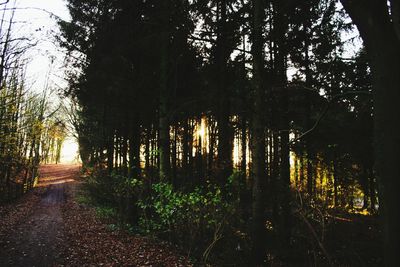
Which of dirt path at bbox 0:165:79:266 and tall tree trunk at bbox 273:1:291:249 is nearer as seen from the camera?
dirt path at bbox 0:165:79:266

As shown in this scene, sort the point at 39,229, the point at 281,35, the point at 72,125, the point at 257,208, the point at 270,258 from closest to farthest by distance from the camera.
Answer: the point at 257,208 < the point at 270,258 < the point at 281,35 < the point at 39,229 < the point at 72,125

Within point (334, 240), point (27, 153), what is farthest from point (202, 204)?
point (27, 153)

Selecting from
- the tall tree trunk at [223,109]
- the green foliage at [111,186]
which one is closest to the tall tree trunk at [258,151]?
the tall tree trunk at [223,109]

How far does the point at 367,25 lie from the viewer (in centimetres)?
317

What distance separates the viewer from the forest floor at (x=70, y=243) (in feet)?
27.7

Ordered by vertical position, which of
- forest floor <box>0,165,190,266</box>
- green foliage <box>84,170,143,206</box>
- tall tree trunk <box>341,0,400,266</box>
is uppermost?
tall tree trunk <box>341,0,400,266</box>

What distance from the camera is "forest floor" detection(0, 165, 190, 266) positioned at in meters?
8.43

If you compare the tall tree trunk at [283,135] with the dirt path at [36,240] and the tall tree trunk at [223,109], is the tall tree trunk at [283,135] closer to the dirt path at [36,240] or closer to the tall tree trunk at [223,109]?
the tall tree trunk at [223,109]

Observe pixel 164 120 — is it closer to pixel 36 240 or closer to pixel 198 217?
pixel 198 217

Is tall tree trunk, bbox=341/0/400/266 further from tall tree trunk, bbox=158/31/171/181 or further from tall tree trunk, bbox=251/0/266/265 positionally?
tall tree trunk, bbox=158/31/171/181

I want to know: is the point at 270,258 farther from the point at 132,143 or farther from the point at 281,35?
the point at 132,143

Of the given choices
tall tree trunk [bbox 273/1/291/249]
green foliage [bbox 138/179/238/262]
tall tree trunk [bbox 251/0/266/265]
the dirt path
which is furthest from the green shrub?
the dirt path

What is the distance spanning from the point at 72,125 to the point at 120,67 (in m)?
20.9

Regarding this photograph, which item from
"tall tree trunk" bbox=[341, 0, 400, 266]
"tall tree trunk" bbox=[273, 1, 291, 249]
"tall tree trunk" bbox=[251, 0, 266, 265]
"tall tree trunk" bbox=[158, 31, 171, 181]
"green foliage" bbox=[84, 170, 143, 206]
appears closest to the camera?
"tall tree trunk" bbox=[341, 0, 400, 266]
